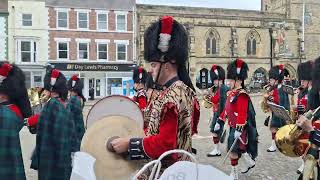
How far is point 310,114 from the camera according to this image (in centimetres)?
411

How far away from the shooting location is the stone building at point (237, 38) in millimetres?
47406

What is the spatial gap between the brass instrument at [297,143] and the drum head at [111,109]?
70.9 inches

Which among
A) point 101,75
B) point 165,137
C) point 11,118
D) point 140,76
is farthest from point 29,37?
point 165,137

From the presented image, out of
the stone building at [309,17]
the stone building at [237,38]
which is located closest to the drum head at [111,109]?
the stone building at [237,38]

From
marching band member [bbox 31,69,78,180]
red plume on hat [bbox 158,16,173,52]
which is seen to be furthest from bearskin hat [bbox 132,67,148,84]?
red plume on hat [bbox 158,16,173,52]

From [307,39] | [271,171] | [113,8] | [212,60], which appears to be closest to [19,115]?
[271,171]

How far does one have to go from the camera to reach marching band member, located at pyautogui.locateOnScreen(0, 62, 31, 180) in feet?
15.8

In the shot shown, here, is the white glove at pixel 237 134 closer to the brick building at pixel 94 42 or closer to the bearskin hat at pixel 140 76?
the bearskin hat at pixel 140 76

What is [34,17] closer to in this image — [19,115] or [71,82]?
[71,82]

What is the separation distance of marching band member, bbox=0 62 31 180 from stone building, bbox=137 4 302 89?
135 feet

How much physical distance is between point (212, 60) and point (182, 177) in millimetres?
46101

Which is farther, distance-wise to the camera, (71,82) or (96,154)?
(71,82)

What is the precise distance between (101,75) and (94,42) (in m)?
2.91

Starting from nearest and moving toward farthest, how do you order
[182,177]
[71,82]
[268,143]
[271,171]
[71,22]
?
[182,177] < [271,171] < [71,82] < [268,143] < [71,22]
